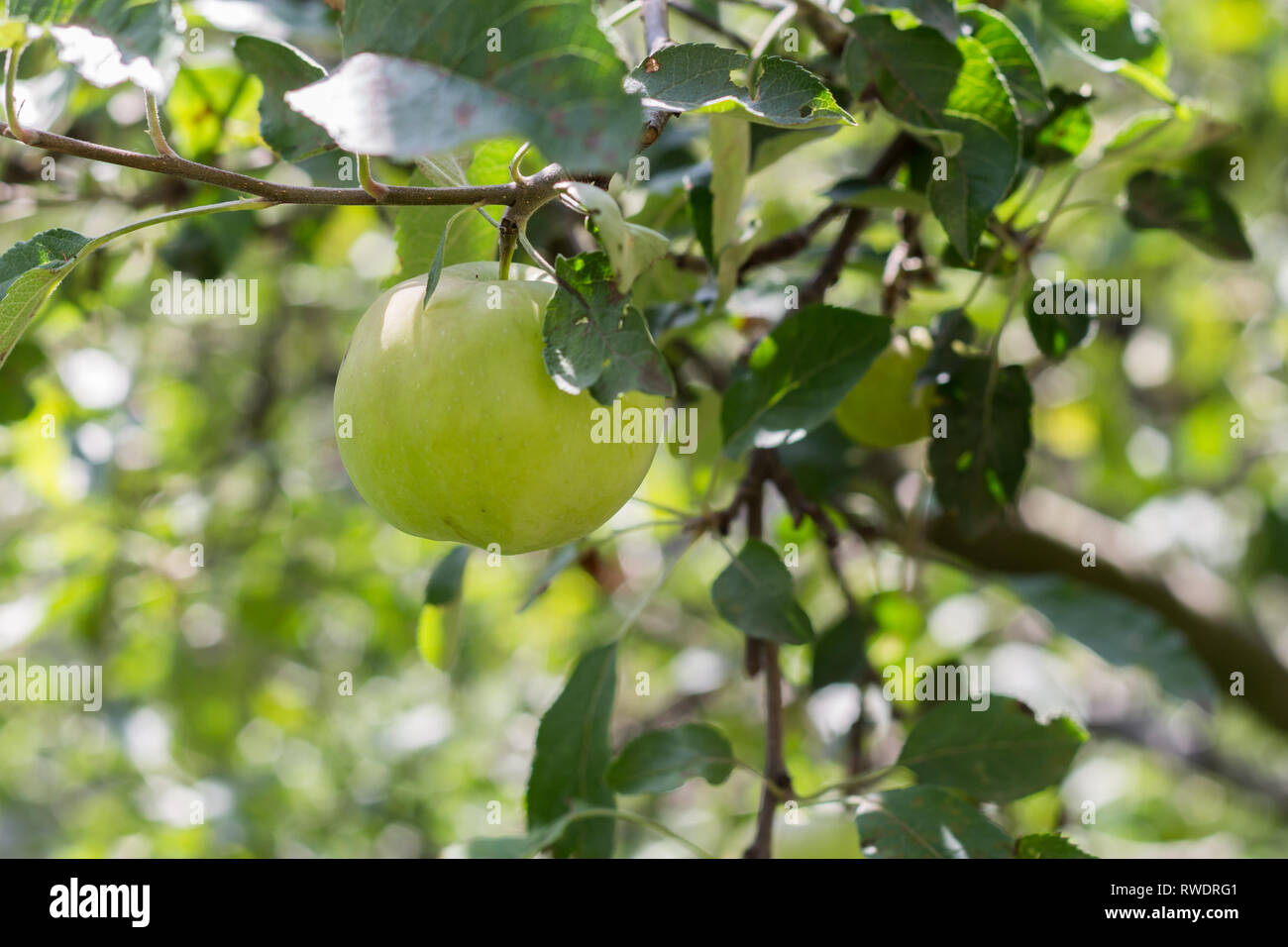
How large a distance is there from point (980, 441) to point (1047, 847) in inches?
13.5

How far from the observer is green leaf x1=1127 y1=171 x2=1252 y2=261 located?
0.99 meters

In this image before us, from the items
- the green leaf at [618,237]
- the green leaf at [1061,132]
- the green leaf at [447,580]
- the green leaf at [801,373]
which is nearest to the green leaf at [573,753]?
the green leaf at [447,580]

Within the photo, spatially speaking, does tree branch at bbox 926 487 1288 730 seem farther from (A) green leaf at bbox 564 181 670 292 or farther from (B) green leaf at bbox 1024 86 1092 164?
(A) green leaf at bbox 564 181 670 292

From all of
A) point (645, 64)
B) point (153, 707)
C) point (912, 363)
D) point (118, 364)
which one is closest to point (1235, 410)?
point (912, 363)

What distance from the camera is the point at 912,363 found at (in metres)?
1.01

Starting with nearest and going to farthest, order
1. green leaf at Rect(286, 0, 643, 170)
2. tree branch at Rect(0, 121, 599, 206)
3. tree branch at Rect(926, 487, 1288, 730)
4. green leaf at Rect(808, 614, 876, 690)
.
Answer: green leaf at Rect(286, 0, 643, 170), tree branch at Rect(0, 121, 599, 206), green leaf at Rect(808, 614, 876, 690), tree branch at Rect(926, 487, 1288, 730)

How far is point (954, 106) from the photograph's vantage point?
2.56ft

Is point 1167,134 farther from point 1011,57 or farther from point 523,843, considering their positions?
point 523,843

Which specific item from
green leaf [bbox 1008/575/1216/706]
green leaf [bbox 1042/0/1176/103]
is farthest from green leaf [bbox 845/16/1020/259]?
green leaf [bbox 1008/575/1216/706]

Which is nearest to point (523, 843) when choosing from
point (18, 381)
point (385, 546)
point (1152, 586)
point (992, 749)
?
point (992, 749)

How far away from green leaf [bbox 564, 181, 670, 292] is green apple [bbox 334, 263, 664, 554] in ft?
0.19

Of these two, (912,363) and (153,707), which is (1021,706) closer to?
(912,363)

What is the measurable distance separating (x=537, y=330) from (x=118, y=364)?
155 cm

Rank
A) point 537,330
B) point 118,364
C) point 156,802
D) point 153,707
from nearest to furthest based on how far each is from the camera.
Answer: point 537,330 < point 118,364 < point 156,802 < point 153,707
